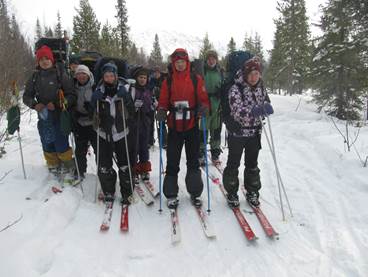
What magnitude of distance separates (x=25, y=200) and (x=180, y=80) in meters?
2.94

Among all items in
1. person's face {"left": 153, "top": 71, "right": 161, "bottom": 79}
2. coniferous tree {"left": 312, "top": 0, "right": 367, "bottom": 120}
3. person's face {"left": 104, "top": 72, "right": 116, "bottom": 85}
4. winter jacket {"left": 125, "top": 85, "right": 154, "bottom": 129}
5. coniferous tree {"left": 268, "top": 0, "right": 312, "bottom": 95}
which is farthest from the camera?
coniferous tree {"left": 268, "top": 0, "right": 312, "bottom": 95}

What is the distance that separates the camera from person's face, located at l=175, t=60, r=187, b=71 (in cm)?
446

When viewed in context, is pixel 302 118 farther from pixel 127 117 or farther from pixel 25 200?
pixel 25 200

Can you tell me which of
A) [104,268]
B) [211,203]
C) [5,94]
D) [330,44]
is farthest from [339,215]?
[330,44]

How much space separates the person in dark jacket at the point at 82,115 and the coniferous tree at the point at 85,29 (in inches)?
911

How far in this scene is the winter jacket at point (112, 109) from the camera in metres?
4.68

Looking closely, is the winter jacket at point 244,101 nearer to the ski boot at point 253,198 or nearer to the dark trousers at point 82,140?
the ski boot at point 253,198

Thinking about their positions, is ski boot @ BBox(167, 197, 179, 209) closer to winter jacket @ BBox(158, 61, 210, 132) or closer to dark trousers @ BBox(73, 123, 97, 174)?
winter jacket @ BBox(158, 61, 210, 132)

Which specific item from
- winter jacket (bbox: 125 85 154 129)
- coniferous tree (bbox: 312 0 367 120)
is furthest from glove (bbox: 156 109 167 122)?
coniferous tree (bbox: 312 0 367 120)

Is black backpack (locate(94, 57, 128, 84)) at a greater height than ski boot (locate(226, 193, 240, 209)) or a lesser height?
greater

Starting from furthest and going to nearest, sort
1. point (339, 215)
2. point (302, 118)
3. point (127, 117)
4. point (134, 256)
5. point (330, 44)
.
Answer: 1. point (330, 44)
2. point (302, 118)
3. point (127, 117)
4. point (339, 215)
5. point (134, 256)

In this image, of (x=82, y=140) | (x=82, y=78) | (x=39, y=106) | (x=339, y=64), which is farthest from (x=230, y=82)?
(x=339, y=64)

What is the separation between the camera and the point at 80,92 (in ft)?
17.3

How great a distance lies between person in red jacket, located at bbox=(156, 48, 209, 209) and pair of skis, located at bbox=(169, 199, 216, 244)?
0.17 metres
